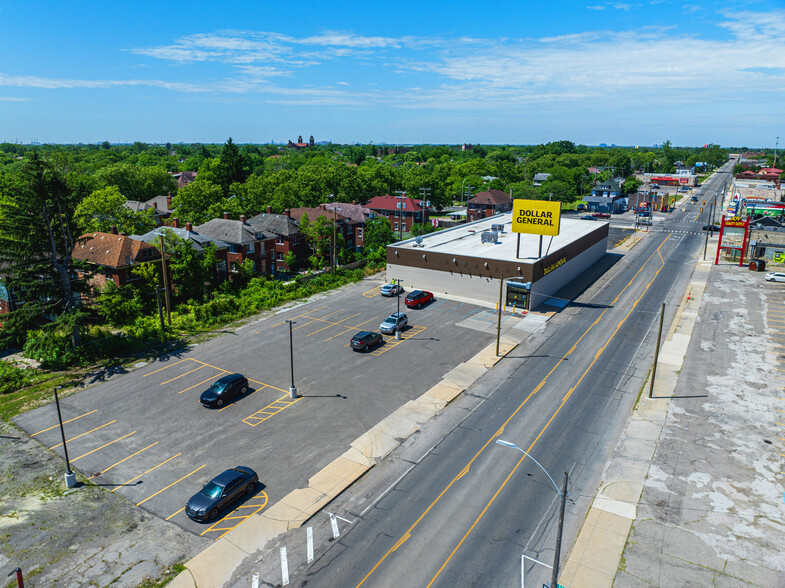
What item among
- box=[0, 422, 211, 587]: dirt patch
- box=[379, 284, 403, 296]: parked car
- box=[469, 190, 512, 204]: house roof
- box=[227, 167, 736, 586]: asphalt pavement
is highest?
box=[469, 190, 512, 204]: house roof

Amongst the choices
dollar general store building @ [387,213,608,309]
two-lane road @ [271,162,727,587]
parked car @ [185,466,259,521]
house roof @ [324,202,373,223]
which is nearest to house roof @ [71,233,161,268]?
dollar general store building @ [387,213,608,309]

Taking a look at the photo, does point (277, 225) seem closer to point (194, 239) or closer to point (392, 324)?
point (194, 239)

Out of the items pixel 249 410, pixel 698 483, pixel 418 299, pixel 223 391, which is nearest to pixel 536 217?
pixel 418 299

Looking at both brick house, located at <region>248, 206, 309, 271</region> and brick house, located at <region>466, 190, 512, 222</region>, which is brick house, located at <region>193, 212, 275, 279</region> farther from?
brick house, located at <region>466, 190, 512, 222</region>

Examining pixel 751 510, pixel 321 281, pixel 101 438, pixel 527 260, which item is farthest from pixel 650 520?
pixel 321 281

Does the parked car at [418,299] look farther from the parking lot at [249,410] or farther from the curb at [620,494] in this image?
the curb at [620,494]

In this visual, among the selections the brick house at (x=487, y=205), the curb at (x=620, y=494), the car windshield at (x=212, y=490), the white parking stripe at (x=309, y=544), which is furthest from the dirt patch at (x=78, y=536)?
the brick house at (x=487, y=205)

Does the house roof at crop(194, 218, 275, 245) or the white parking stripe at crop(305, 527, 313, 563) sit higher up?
the house roof at crop(194, 218, 275, 245)
